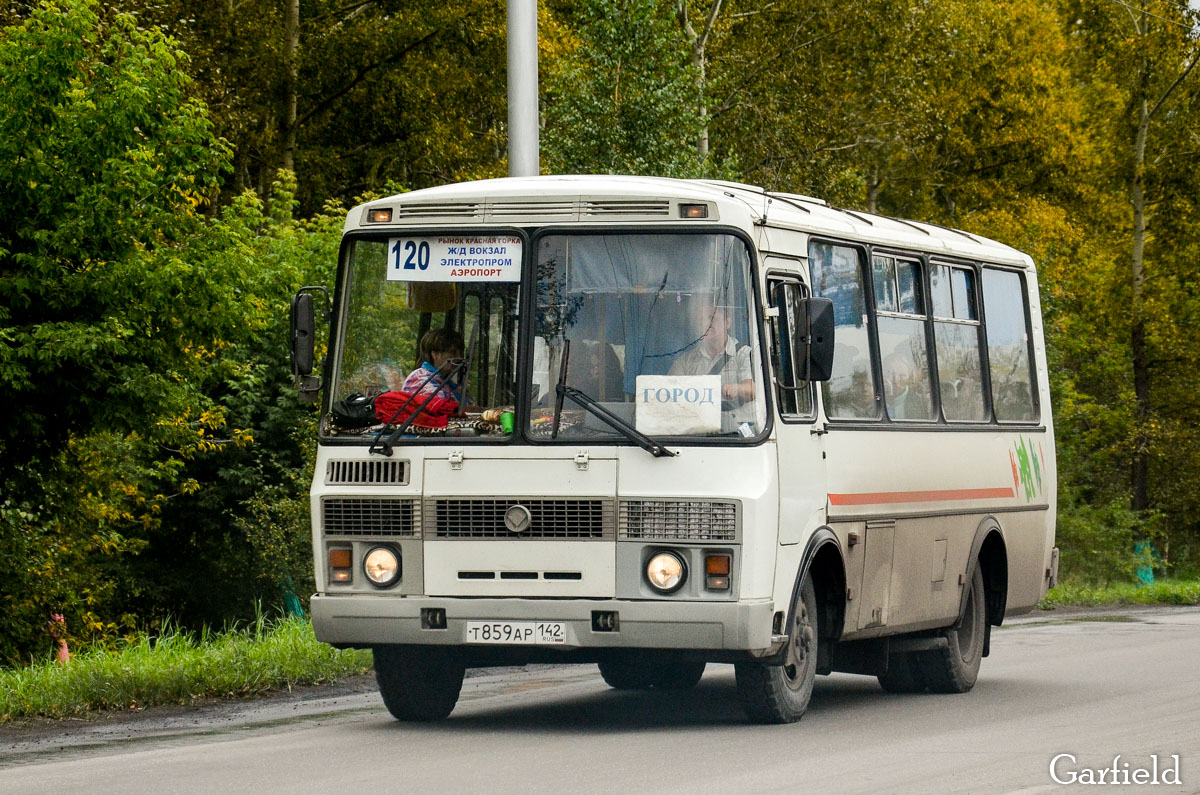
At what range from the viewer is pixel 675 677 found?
13719mm

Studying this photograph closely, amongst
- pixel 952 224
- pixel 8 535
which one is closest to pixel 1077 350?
pixel 952 224

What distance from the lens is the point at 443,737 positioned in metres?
10.9

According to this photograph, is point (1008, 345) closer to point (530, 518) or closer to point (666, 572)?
point (666, 572)

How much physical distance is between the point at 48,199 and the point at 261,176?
2512 centimetres

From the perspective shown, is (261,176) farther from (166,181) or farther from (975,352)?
(975,352)

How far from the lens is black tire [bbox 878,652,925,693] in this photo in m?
13.9

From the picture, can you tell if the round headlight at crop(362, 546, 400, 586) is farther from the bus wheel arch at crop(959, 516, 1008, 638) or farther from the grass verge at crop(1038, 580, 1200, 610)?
the grass verge at crop(1038, 580, 1200, 610)

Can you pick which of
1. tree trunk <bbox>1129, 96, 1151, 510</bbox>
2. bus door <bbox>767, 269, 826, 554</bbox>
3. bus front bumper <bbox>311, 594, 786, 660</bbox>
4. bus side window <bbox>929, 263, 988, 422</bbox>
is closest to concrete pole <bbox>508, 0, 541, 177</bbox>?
bus side window <bbox>929, 263, 988, 422</bbox>

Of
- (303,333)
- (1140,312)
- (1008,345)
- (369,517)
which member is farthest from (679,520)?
(1140,312)

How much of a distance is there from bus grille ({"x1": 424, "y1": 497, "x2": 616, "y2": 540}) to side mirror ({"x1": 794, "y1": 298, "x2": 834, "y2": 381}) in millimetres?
1362

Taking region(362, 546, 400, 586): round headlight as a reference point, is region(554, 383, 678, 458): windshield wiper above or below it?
above

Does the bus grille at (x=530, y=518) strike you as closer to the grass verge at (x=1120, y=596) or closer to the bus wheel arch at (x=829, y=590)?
the bus wheel arch at (x=829, y=590)

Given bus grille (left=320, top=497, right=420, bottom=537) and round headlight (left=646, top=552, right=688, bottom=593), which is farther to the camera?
bus grille (left=320, top=497, right=420, bottom=537)

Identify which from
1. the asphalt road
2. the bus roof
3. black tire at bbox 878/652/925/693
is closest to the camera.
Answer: the asphalt road
